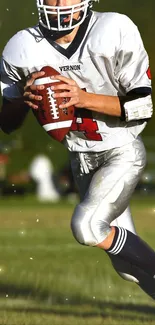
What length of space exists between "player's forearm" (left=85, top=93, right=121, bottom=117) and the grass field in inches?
24.3

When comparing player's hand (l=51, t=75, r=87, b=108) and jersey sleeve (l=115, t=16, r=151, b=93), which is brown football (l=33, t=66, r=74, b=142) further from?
jersey sleeve (l=115, t=16, r=151, b=93)

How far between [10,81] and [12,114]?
0.11 m

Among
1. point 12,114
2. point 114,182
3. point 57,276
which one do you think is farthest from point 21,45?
point 57,276

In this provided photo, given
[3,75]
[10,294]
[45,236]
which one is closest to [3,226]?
[45,236]

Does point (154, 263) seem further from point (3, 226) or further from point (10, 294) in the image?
point (3, 226)

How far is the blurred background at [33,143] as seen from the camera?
3217 mm

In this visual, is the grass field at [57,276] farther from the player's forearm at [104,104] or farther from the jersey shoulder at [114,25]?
the jersey shoulder at [114,25]

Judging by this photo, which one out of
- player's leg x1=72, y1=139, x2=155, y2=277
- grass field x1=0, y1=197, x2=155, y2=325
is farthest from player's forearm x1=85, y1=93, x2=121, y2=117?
grass field x1=0, y1=197, x2=155, y2=325

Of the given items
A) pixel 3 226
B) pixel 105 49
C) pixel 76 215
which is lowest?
pixel 3 226

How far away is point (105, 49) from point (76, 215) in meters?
0.44

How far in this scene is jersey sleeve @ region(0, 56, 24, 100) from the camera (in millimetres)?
2580

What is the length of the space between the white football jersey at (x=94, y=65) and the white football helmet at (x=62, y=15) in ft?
0.09

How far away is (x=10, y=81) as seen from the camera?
2617mm

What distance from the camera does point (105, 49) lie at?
2.47 meters
